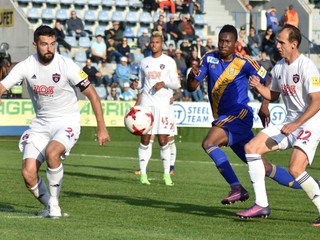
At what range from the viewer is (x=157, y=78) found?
17.2 metres

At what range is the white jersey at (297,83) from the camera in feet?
35.8

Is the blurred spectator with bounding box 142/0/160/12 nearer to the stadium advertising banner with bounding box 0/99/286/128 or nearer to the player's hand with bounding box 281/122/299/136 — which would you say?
the stadium advertising banner with bounding box 0/99/286/128

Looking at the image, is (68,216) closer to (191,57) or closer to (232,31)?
(232,31)

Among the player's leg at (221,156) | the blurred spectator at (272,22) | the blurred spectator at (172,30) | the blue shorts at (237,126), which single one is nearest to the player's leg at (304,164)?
the player's leg at (221,156)

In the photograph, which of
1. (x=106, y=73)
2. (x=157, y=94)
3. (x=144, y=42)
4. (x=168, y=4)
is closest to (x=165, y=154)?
(x=157, y=94)

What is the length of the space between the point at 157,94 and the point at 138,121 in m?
2.15

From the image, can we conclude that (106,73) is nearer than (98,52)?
Yes

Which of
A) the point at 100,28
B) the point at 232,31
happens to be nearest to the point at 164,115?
the point at 232,31

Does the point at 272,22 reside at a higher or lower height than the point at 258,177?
higher

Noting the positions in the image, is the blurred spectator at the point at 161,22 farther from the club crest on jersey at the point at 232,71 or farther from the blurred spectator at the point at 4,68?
the club crest on jersey at the point at 232,71

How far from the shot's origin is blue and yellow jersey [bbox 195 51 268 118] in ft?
41.1

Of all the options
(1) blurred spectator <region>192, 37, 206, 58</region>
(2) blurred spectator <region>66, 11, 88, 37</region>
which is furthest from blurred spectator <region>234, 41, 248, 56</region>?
(2) blurred spectator <region>66, 11, 88, 37</region>

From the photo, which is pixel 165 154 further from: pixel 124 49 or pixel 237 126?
pixel 124 49

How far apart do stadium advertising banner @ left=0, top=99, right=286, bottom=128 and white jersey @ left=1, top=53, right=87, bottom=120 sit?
16913 millimetres
